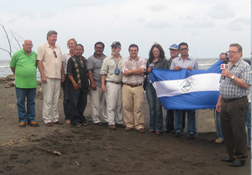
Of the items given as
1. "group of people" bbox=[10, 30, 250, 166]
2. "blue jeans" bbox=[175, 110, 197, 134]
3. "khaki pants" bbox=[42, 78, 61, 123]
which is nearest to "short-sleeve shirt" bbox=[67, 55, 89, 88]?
"group of people" bbox=[10, 30, 250, 166]

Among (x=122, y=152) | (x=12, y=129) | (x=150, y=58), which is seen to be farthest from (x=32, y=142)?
(x=150, y=58)

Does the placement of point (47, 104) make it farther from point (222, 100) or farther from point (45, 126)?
point (222, 100)

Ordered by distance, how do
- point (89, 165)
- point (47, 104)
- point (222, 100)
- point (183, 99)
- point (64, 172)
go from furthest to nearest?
1. point (47, 104)
2. point (183, 99)
3. point (222, 100)
4. point (89, 165)
5. point (64, 172)

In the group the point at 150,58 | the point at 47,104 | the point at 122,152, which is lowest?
the point at 122,152

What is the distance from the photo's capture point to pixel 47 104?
6.77m

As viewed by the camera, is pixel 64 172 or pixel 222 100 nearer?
pixel 64 172

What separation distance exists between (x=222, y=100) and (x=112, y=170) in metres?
2.16

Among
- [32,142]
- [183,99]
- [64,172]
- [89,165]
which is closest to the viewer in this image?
[64,172]

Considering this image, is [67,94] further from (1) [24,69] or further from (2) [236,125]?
(2) [236,125]

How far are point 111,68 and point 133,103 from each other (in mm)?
928

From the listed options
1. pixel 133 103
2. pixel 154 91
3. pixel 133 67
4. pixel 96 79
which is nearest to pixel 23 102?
pixel 96 79

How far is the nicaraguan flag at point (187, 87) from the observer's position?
20.1ft

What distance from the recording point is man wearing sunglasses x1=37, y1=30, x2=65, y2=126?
6664 mm

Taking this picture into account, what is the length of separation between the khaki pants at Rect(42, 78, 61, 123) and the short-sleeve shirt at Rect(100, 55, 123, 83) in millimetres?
1085
